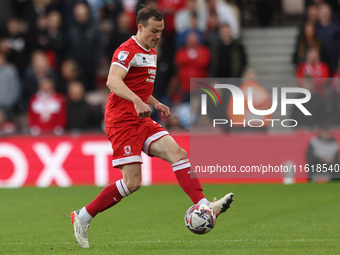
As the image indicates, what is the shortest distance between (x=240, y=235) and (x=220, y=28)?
9.42 metres

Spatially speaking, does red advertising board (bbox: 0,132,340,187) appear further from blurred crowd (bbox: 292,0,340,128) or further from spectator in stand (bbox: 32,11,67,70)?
spectator in stand (bbox: 32,11,67,70)

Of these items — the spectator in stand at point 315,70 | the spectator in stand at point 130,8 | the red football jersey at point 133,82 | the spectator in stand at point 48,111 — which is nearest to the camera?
the red football jersey at point 133,82

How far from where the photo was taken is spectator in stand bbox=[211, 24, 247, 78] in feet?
57.7

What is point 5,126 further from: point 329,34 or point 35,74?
point 329,34

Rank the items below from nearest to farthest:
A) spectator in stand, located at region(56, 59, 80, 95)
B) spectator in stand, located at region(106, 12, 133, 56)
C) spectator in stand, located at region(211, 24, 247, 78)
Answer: spectator in stand, located at region(211, 24, 247, 78) → spectator in stand, located at region(56, 59, 80, 95) → spectator in stand, located at region(106, 12, 133, 56)

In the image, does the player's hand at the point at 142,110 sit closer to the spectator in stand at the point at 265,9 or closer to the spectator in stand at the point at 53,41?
the spectator in stand at the point at 53,41

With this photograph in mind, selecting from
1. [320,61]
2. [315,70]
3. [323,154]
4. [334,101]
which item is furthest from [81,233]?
[320,61]

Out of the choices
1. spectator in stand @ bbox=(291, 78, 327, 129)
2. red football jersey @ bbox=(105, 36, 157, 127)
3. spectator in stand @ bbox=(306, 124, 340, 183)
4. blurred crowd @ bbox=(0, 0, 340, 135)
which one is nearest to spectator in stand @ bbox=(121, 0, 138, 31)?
blurred crowd @ bbox=(0, 0, 340, 135)

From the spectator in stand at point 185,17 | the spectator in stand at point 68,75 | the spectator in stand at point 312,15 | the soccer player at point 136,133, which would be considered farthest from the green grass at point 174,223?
the spectator in stand at point 185,17

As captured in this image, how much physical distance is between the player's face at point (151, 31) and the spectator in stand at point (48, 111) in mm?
8980

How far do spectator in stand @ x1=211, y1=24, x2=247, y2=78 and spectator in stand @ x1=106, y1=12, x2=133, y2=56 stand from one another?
200 centimetres

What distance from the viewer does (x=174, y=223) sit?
10.6 m

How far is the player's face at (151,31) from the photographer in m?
8.32

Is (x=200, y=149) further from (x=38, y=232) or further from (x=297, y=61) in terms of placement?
(x=38, y=232)
